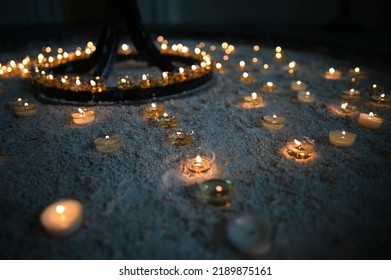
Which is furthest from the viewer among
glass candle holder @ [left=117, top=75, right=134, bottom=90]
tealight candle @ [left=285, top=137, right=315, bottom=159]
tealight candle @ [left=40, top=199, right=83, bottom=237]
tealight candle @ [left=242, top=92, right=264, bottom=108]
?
glass candle holder @ [left=117, top=75, right=134, bottom=90]

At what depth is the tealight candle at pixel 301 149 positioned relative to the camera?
2422 millimetres

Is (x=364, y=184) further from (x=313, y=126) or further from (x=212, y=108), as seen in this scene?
(x=212, y=108)

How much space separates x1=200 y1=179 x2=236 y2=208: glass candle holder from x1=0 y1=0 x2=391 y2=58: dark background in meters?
5.50

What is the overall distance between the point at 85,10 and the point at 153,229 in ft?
37.5

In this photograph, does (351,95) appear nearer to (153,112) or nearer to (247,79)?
(247,79)

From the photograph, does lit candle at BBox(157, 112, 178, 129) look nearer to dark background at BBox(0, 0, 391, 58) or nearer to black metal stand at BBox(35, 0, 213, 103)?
black metal stand at BBox(35, 0, 213, 103)

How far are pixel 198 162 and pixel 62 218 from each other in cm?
Answer: 100

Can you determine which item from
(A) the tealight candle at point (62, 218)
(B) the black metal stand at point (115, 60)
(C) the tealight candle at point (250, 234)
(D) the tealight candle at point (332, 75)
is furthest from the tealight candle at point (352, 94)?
(A) the tealight candle at point (62, 218)

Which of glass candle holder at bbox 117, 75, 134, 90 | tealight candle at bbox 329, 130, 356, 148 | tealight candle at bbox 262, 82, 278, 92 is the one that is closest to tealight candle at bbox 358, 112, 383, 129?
tealight candle at bbox 329, 130, 356, 148

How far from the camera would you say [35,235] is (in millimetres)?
1717

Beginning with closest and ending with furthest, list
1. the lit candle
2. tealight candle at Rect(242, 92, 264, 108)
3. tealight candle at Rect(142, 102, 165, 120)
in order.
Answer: the lit candle
tealight candle at Rect(142, 102, 165, 120)
tealight candle at Rect(242, 92, 264, 108)

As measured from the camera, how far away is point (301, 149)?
2.44 meters

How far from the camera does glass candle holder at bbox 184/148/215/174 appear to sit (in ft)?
7.41

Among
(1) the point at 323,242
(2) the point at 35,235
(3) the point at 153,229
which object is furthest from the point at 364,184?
(2) the point at 35,235
